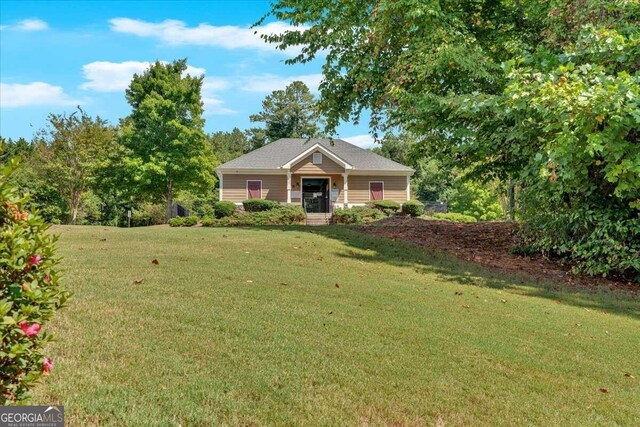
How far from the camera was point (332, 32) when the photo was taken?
13.9 meters

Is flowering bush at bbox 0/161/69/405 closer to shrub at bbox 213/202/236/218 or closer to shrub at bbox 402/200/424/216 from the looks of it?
shrub at bbox 213/202/236/218

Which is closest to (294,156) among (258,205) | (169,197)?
(258,205)

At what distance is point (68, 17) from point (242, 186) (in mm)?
19165

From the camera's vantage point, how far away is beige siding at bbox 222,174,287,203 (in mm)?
28109

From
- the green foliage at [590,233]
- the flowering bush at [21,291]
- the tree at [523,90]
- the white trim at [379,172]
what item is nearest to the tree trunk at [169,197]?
the white trim at [379,172]

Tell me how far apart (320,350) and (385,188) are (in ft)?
85.8

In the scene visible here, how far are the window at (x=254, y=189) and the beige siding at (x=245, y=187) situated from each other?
7.6 inches

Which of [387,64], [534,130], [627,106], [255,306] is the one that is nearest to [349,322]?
[255,306]

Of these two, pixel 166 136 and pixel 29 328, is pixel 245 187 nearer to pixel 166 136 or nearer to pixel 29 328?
pixel 166 136

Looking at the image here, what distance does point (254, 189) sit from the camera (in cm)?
2830

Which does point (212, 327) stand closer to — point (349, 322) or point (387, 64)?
point (349, 322)

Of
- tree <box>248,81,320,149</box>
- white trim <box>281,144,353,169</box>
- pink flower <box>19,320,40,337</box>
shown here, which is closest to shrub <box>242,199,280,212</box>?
white trim <box>281,144,353,169</box>

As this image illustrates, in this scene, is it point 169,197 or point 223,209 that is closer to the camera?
point 223,209

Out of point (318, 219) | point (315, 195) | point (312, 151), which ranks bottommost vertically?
point (318, 219)
